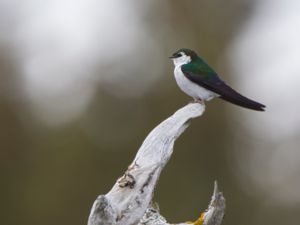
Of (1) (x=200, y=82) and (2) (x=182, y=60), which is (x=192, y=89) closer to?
(1) (x=200, y=82)

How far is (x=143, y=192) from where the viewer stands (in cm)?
632

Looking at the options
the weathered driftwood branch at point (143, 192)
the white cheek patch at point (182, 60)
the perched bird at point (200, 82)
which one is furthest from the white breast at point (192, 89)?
the weathered driftwood branch at point (143, 192)

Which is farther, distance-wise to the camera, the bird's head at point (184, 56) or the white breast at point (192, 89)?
the bird's head at point (184, 56)

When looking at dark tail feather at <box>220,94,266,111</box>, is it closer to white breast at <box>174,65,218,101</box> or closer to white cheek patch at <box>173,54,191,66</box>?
white breast at <box>174,65,218,101</box>

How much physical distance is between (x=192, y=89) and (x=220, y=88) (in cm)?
26

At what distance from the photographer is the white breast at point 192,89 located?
8.28 meters

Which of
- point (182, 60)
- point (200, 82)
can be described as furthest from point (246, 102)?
point (182, 60)

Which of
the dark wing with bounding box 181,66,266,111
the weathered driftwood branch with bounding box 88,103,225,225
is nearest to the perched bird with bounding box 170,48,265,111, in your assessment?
the dark wing with bounding box 181,66,266,111

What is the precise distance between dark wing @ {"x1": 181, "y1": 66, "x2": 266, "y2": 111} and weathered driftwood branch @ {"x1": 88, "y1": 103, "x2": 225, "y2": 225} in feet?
3.37

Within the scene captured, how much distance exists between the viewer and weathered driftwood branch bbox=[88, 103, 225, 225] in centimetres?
604

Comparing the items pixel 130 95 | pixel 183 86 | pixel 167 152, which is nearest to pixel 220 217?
pixel 167 152

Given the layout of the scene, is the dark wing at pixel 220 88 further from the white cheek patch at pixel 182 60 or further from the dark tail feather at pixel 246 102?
the white cheek patch at pixel 182 60

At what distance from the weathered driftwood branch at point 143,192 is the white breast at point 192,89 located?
135cm

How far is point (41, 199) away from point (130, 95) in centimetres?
242
